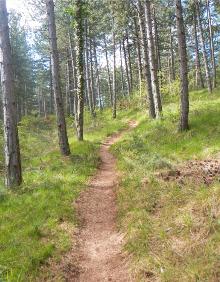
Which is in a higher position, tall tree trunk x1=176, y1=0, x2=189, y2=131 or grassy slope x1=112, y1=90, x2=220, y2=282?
tall tree trunk x1=176, y1=0, x2=189, y2=131

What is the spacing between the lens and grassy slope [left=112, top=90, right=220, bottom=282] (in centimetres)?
608

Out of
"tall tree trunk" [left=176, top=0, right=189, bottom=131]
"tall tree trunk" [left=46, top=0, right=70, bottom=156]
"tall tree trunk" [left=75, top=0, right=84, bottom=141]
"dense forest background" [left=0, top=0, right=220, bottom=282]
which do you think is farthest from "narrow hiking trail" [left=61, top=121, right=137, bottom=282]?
"tall tree trunk" [left=75, top=0, right=84, bottom=141]

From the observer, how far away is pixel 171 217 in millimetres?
7953

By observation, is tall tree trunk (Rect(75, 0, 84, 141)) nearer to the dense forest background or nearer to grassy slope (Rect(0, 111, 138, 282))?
the dense forest background

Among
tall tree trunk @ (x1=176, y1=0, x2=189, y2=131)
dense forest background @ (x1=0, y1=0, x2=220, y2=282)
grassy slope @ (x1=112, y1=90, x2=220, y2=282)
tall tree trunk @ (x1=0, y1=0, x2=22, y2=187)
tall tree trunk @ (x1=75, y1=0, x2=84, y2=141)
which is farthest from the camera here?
tall tree trunk @ (x1=75, y1=0, x2=84, y2=141)

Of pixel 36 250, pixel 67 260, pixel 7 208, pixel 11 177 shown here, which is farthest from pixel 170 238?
pixel 11 177

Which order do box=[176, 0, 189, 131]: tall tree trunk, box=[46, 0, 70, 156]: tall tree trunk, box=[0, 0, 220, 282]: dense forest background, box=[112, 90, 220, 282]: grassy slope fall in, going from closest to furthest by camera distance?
box=[112, 90, 220, 282]: grassy slope → box=[0, 0, 220, 282]: dense forest background → box=[176, 0, 189, 131]: tall tree trunk → box=[46, 0, 70, 156]: tall tree trunk

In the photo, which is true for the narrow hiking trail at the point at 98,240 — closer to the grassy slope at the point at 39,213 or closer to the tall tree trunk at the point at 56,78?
the grassy slope at the point at 39,213

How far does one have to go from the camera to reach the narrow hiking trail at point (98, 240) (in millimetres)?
6906

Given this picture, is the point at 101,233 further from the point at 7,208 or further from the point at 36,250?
the point at 7,208

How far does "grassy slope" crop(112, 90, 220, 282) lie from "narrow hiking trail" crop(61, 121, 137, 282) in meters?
0.32

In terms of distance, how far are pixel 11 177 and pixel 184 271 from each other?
7.70m

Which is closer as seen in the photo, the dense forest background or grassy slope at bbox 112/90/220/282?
grassy slope at bbox 112/90/220/282

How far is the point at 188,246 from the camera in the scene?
21.6 feet
